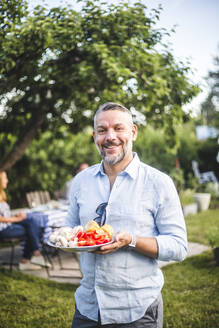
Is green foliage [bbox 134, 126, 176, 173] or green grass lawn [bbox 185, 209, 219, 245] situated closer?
green grass lawn [bbox 185, 209, 219, 245]

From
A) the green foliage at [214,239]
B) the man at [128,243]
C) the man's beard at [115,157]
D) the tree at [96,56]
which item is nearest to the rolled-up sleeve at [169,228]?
the man at [128,243]

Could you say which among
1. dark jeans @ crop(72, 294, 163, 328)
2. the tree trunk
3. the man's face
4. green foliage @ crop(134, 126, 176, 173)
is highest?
the man's face

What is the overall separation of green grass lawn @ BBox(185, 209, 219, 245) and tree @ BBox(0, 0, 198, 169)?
2.33 meters

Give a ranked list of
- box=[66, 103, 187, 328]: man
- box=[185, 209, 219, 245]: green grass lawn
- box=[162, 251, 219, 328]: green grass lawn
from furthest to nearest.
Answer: box=[185, 209, 219, 245]: green grass lawn → box=[162, 251, 219, 328]: green grass lawn → box=[66, 103, 187, 328]: man

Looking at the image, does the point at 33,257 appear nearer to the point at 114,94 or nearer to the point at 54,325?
the point at 54,325

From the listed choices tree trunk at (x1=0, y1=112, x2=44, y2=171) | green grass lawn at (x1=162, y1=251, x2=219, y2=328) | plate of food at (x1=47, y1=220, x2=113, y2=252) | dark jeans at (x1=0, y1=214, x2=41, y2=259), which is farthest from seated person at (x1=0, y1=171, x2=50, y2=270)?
plate of food at (x1=47, y1=220, x2=113, y2=252)

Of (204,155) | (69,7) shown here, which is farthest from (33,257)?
(204,155)

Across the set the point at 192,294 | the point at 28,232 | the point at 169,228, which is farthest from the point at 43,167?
the point at 169,228

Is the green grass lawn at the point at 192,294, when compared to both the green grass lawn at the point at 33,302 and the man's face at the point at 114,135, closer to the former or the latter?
the green grass lawn at the point at 33,302

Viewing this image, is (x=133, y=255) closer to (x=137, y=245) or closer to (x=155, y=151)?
(x=137, y=245)

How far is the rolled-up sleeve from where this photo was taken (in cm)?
151

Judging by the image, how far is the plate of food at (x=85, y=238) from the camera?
148 cm

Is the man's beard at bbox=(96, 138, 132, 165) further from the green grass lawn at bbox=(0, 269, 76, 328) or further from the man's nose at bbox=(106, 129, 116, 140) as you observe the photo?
the green grass lawn at bbox=(0, 269, 76, 328)

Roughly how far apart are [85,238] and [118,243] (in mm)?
224
